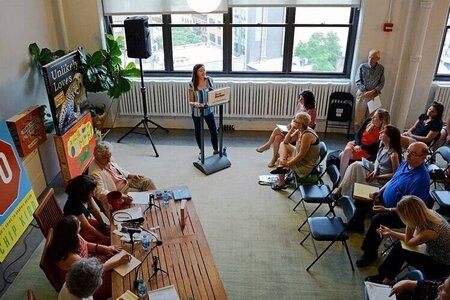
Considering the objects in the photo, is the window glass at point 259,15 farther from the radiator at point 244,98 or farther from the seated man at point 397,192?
the seated man at point 397,192

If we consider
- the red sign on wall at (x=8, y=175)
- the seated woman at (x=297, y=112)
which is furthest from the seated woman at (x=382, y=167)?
the red sign on wall at (x=8, y=175)

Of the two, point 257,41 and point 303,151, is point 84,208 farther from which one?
point 257,41

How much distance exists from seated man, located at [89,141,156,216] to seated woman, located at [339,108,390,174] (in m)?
2.57

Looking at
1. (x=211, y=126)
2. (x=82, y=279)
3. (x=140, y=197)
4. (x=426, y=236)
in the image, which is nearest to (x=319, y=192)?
(x=426, y=236)

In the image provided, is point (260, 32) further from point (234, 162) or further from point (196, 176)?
point (196, 176)

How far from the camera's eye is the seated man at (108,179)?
3.90 metres

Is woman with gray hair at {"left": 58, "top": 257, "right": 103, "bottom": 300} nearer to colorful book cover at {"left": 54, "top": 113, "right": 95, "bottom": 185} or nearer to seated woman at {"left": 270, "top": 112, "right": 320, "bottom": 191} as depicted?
colorful book cover at {"left": 54, "top": 113, "right": 95, "bottom": 185}

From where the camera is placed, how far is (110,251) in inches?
128

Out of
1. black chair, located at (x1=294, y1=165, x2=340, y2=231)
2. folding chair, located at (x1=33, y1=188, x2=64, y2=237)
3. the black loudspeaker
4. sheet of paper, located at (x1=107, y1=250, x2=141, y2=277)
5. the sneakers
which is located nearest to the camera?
sheet of paper, located at (x1=107, y1=250, x2=141, y2=277)

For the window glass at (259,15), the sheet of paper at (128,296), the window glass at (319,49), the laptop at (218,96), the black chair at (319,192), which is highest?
the window glass at (259,15)

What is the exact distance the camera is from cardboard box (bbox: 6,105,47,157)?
4680mm

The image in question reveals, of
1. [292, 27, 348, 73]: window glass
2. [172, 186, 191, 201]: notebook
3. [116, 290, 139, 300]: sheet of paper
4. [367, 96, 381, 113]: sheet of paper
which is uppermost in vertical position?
[292, 27, 348, 73]: window glass

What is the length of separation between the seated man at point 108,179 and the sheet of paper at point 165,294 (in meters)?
1.14

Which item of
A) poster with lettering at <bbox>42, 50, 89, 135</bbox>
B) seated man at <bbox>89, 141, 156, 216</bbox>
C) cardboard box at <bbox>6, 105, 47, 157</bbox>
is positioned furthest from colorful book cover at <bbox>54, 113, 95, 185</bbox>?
seated man at <bbox>89, 141, 156, 216</bbox>
